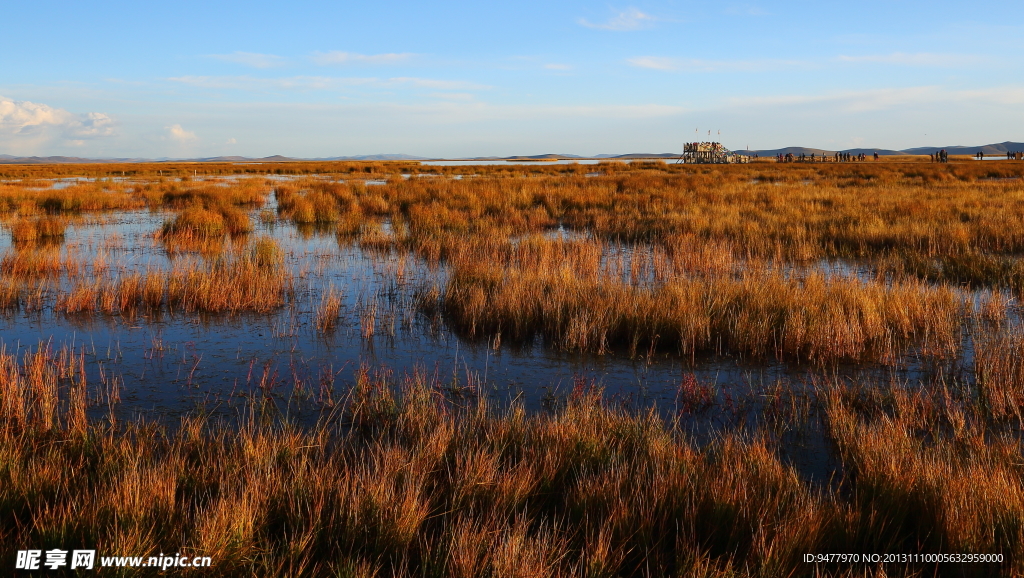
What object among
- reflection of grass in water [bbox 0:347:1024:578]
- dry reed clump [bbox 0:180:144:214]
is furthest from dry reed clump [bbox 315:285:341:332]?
dry reed clump [bbox 0:180:144:214]

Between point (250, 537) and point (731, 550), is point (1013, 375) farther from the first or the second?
point (250, 537)

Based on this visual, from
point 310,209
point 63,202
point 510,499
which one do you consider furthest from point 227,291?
point 63,202

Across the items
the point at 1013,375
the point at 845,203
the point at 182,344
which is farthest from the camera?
the point at 845,203

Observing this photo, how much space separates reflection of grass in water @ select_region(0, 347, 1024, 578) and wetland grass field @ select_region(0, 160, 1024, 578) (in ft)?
0.07

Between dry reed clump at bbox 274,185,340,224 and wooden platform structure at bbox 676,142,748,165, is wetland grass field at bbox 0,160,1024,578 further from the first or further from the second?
wooden platform structure at bbox 676,142,748,165

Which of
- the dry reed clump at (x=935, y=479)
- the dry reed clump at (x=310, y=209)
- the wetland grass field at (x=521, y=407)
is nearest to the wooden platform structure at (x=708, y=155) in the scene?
the dry reed clump at (x=310, y=209)

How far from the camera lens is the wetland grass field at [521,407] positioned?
3.35 m

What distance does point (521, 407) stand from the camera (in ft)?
17.9

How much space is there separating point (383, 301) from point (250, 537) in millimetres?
6892

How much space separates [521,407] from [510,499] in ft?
5.56

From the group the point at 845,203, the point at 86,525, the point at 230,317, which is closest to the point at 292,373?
the point at 230,317

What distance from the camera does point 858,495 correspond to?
394cm

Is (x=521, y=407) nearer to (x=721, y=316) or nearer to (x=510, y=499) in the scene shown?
(x=510, y=499)

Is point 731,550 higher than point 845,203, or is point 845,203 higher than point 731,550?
point 845,203
